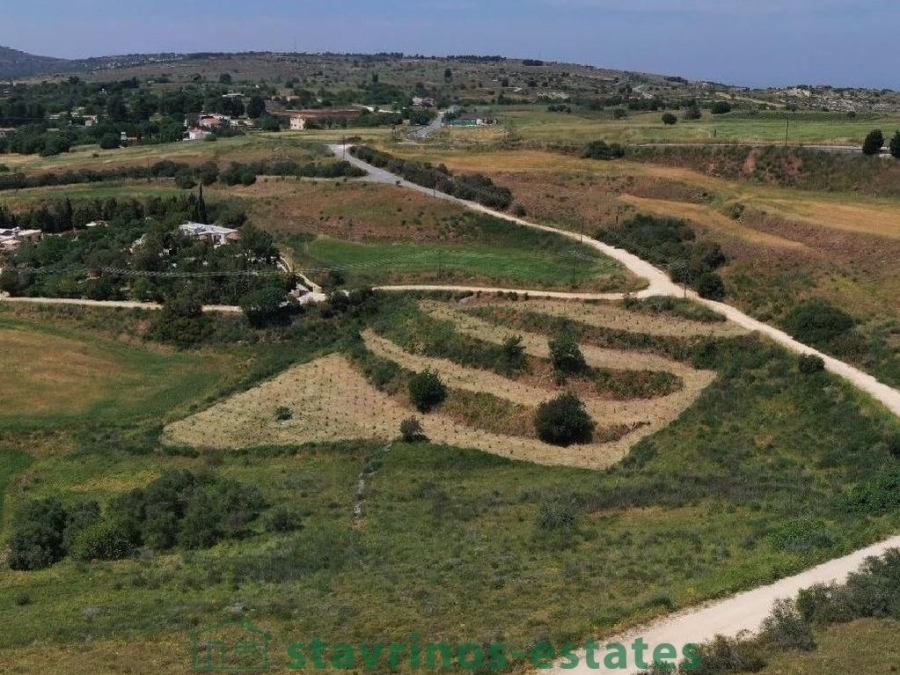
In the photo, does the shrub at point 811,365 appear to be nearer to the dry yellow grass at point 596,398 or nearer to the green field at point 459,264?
the dry yellow grass at point 596,398

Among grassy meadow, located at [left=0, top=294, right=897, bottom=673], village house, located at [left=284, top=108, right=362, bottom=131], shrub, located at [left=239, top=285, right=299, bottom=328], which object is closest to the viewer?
grassy meadow, located at [left=0, top=294, right=897, bottom=673]

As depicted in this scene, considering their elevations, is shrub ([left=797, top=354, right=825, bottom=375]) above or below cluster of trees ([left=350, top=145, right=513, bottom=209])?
below

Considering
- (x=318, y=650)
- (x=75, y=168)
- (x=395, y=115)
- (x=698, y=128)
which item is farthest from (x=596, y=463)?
(x=395, y=115)

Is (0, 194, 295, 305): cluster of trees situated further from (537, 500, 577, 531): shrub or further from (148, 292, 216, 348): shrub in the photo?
(537, 500, 577, 531): shrub

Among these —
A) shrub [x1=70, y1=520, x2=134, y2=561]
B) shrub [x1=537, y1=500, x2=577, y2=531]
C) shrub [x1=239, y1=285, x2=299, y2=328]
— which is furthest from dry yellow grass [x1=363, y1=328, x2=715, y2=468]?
shrub [x1=70, y1=520, x2=134, y2=561]

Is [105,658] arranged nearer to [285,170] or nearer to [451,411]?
[451,411]

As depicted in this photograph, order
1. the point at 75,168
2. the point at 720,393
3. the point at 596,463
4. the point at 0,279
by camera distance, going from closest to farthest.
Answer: the point at 596,463 → the point at 720,393 → the point at 0,279 → the point at 75,168

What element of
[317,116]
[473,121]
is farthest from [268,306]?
[317,116]

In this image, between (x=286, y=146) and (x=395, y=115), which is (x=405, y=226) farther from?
(x=395, y=115)
